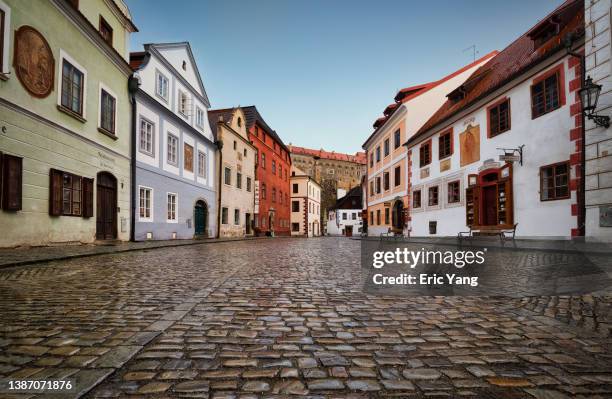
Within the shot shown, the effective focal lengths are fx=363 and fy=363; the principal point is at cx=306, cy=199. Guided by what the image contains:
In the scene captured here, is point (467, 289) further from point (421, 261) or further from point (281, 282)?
point (281, 282)

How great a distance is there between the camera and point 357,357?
2.47 m

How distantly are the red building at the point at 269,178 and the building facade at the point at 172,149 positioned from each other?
883 cm

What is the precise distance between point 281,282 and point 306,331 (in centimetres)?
264

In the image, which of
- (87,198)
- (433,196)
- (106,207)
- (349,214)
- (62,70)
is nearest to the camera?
(62,70)

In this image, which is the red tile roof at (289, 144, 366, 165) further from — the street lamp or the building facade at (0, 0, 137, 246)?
the street lamp

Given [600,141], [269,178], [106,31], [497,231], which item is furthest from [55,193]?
[269,178]

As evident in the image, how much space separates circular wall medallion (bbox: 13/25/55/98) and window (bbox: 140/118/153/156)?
587 centimetres

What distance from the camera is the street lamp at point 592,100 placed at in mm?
9430

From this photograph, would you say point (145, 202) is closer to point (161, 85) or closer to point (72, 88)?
point (72, 88)

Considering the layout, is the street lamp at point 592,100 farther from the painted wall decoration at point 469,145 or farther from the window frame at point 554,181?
the painted wall decoration at point 469,145

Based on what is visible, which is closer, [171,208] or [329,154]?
[171,208]

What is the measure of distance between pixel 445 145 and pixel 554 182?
26.0ft

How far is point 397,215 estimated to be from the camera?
27172 mm

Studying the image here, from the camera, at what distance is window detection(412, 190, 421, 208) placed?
A: 22938 mm
